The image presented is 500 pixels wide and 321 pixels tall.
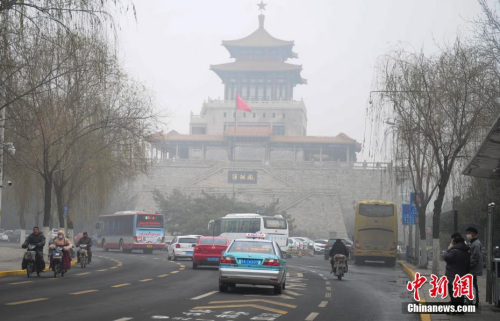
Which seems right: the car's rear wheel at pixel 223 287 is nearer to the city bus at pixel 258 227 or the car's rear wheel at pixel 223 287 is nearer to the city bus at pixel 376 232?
the city bus at pixel 376 232

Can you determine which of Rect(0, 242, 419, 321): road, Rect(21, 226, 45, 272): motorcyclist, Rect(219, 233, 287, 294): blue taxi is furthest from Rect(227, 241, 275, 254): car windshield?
Rect(21, 226, 45, 272): motorcyclist

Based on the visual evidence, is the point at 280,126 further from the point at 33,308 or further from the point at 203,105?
the point at 33,308

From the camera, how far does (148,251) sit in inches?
2029

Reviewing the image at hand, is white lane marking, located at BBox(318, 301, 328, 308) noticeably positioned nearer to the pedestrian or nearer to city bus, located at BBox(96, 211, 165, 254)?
the pedestrian

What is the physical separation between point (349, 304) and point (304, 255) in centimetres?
4073

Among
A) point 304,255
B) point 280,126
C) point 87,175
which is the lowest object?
point 304,255

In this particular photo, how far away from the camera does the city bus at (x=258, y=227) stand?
45.8m

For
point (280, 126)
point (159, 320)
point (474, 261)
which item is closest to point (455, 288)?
point (474, 261)

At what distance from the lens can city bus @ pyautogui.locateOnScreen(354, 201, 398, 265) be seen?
40125mm

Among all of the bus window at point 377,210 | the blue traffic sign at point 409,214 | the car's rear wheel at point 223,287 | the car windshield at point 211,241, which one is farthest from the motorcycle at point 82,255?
the blue traffic sign at point 409,214

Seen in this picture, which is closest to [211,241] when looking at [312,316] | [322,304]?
[322,304]

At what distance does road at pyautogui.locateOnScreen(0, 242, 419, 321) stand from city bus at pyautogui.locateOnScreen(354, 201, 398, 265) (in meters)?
16.7

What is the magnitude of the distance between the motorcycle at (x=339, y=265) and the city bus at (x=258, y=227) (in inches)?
761

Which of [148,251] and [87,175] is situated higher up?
[87,175]
